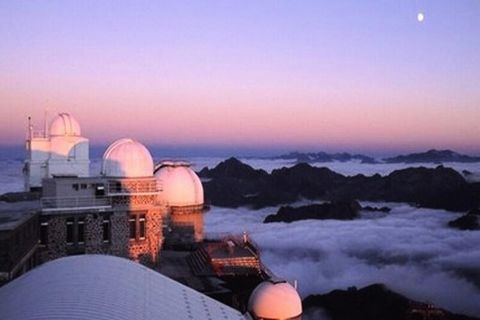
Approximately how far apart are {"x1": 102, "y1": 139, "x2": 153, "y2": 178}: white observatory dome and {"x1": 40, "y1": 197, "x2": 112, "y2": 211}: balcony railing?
67.8 inches

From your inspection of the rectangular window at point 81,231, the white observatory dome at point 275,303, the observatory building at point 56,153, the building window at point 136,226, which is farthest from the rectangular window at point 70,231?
the white observatory dome at point 275,303

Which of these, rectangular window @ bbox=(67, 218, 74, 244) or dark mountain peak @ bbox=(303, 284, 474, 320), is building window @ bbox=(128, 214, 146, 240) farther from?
dark mountain peak @ bbox=(303, 284, 474, 320)

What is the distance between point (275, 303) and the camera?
56.0 ft

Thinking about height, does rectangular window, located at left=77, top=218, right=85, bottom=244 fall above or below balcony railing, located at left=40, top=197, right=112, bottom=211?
below

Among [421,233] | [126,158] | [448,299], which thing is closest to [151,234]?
[126,158]

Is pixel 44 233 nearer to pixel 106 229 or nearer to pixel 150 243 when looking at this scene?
pixel 106 229

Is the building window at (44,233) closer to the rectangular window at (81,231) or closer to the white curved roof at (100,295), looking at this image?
the rectangular window at (81,231)

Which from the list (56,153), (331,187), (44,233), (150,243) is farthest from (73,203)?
(331,187)

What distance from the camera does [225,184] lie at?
109m

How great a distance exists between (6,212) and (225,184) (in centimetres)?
8927

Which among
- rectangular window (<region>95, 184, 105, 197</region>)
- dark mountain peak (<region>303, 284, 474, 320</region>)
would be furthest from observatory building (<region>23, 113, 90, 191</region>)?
dark mountain peak (<region>303, 284, 474, 320</region>)

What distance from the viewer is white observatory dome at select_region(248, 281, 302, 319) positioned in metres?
17.0

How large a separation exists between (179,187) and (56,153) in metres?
6.73

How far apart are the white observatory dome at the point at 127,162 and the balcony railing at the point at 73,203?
172 centimetres
